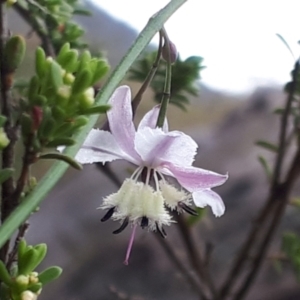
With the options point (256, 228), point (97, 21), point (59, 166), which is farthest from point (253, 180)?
point (59, 166)

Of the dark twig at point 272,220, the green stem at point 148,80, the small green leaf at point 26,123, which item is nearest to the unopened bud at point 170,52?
the green stem at point 148,80

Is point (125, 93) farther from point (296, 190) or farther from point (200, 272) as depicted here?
point (296, 190)

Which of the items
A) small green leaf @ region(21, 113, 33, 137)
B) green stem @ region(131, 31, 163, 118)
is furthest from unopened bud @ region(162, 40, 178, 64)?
small green leaf @ region(21, 113, 33, 137)

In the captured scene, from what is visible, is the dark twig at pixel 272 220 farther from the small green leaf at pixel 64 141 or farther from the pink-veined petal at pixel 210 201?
the small green leaf at pixel 64 141

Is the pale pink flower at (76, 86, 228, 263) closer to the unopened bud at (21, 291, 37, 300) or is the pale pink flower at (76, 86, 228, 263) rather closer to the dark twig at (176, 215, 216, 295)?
the unopened bud at (21, 291, 37, 300)

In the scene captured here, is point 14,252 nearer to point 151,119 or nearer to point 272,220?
point 151,119

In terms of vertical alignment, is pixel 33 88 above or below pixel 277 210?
above

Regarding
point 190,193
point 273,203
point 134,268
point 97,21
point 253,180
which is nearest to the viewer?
point 190,193

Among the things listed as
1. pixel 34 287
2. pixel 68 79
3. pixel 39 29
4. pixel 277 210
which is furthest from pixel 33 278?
pixel 277 210
